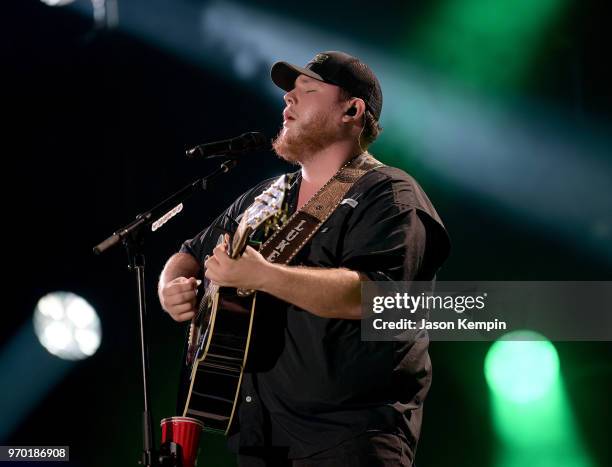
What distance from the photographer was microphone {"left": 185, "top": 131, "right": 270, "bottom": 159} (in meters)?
2.90

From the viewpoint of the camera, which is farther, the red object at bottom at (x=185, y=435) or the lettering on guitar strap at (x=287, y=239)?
the lettering on guitar strap at (x=287, y=239)

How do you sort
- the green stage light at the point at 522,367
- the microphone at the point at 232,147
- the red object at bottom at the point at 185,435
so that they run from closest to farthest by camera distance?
the red object at bottom at the point at 185,435, the microphone at the point at 232,147, the green stage light at the point at 522,367

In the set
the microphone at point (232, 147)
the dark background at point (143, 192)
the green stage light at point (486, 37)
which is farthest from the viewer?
the green stage light at point (486, 37)

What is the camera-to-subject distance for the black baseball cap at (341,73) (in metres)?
3.31

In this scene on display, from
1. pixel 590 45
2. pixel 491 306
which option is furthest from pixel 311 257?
pixel 590 45

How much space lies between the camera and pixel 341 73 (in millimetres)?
3307

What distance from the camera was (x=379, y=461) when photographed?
2.46 metres

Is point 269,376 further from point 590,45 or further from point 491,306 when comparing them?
point 590,45

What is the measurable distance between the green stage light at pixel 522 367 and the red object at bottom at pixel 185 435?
3.17 m

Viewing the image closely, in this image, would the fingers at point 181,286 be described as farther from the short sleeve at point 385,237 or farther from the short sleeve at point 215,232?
the short sleeve at point 385,237

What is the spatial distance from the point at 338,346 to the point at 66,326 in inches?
136

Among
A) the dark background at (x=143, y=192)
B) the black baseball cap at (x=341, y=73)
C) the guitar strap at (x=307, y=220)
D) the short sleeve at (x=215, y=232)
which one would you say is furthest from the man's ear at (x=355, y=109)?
the dark background at (x=143, y=192)

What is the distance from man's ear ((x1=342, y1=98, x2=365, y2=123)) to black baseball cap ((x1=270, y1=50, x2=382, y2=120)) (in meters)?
0.03

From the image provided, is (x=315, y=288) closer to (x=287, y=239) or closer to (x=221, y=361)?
(x=287, y=239)
